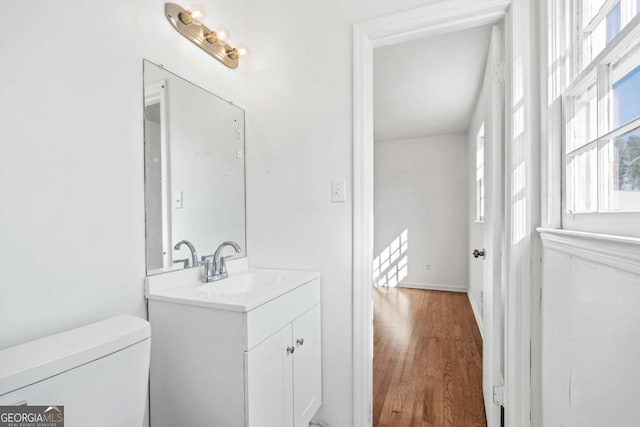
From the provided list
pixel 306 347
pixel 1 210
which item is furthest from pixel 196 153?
pixel 306 347

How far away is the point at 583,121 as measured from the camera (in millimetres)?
953

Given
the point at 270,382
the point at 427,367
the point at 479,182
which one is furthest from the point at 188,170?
the point at 479,182

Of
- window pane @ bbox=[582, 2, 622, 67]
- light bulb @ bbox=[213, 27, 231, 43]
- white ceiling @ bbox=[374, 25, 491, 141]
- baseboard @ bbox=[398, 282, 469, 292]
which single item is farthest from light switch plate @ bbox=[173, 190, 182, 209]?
baseboard @ bbox=[398, 282, 469, 292]

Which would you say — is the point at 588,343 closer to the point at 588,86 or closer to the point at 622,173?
the point at 622,173

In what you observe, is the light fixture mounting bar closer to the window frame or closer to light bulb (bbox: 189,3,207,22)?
light bulb (bbox: 189,3,207,22)

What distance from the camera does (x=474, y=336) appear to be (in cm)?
273

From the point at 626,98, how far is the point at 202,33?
1.65m

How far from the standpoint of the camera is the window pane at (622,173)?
2.16 ft

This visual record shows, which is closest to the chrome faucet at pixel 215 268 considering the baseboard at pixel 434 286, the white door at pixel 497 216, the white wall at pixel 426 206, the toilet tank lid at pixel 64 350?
the toilet tank lid at pixel 64 350

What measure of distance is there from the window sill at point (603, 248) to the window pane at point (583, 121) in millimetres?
312

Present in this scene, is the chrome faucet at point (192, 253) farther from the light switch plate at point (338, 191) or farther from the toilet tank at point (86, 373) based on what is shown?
the light switch plate at point (338, 191)

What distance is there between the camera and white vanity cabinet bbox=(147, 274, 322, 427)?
1043mm

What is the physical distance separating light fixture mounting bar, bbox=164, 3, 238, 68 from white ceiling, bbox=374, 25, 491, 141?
1209 mm

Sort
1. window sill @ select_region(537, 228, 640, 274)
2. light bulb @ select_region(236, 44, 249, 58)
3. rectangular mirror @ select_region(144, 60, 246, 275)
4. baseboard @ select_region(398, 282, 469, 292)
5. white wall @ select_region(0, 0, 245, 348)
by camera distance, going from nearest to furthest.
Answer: window sill @ select_region(537, 228, 640, 274), white wall @ select_region(0, 0, 245, 348), rectangular mirror @ select_region(144, 60, 246, 275), light bulb @ select_region(236, 44, 249, 58), baseboard @ select_region(398, 282, 469, 292)
